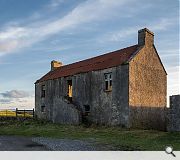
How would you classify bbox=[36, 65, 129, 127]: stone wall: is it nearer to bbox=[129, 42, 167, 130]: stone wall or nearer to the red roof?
the red roof

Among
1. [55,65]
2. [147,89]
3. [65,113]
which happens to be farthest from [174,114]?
[55,65]

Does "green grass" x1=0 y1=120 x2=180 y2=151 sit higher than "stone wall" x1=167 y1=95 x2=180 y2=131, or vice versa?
"stone wall" x1=167 y1=95 x2=180 y2=131

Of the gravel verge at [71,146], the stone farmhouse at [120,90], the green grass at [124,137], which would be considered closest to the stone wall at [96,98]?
the stone farmhouse at [120,90]

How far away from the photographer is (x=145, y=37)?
66.0 ft

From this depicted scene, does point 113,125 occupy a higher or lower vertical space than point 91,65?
lower

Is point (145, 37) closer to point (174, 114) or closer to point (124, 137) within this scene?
point (174, 114)

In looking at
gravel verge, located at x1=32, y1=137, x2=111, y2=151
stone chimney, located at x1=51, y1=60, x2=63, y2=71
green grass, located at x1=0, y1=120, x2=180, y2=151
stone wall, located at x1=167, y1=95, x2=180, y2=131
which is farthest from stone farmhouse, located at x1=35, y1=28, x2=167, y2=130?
gravel verge, located at x1=32, y1=137, x2=111, y2=151

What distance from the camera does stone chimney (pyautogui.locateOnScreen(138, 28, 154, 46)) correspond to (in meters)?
20.1

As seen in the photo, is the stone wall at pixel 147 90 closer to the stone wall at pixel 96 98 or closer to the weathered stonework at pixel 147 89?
the weathered stonework at pixel 147 89

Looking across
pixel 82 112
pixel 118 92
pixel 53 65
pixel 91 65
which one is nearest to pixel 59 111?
pixel 82 112

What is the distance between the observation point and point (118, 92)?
19453mm

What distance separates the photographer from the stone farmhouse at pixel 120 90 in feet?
62.8
